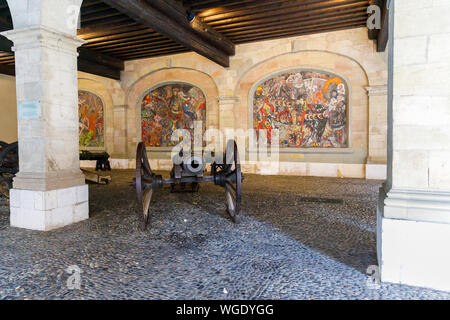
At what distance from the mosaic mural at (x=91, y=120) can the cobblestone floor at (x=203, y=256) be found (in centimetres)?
845

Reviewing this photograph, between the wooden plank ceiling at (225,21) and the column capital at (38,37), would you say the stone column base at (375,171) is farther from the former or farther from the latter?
the column capital at (38,37)

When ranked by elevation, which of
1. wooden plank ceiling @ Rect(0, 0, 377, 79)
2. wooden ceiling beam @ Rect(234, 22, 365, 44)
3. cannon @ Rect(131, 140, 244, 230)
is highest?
wooden ceiling beam @ Rect(234, 22, 365, 44)

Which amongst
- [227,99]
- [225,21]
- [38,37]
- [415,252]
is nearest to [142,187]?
[38,37]

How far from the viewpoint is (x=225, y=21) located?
8.02 metres

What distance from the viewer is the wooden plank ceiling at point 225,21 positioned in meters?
6.96

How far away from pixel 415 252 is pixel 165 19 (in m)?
6.73

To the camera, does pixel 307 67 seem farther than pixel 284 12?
Yes

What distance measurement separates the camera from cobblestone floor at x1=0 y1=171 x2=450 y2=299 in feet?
6.83

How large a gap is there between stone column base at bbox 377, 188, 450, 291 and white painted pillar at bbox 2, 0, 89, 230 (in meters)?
3.67

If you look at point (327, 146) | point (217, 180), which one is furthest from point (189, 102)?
point (217, 180)

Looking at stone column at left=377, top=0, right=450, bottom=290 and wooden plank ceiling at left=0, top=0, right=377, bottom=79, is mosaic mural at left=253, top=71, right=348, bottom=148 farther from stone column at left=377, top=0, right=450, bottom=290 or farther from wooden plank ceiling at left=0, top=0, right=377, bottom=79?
stone column at left=377, top=0, right=450, bottom=290

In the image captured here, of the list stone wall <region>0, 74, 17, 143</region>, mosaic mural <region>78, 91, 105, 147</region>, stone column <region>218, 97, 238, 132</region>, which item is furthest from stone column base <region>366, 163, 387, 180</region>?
stone wall <region>0, 74, 17, 143</region>

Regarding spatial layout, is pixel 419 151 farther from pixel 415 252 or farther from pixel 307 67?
pixel 307 67

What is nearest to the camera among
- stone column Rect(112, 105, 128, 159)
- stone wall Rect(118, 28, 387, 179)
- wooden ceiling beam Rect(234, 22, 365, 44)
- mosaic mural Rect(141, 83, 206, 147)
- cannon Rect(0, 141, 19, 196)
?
cannon Rect(0, 141, 19, 196)
